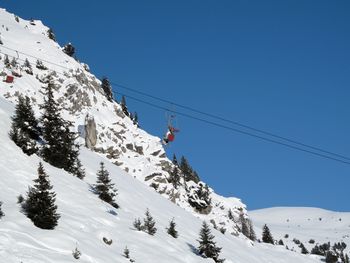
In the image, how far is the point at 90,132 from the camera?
6762 cm

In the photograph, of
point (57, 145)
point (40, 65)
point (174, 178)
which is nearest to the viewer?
point (57, 145)

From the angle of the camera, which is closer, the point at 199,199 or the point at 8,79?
the point at 8,79

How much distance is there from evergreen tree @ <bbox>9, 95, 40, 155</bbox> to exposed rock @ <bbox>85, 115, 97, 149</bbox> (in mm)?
30255

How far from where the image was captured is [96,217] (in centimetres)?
2544

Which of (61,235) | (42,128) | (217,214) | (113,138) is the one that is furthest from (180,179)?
(61,235)

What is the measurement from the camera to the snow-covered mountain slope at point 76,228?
675 inches

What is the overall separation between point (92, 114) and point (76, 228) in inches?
2137

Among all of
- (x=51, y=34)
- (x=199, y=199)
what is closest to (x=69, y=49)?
(x=51, y=34)

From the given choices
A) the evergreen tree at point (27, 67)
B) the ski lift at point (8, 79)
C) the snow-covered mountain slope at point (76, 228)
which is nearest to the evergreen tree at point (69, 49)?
the evergreen tree at point (27, 67)

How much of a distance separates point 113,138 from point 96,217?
4949 centimetres

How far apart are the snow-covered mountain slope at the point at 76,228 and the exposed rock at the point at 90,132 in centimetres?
2815

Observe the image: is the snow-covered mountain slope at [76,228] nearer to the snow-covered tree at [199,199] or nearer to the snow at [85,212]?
the snow at [85,212]

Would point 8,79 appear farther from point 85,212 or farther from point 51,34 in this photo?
point 85,212

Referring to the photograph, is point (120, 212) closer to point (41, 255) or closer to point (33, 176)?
point (33, 176)
